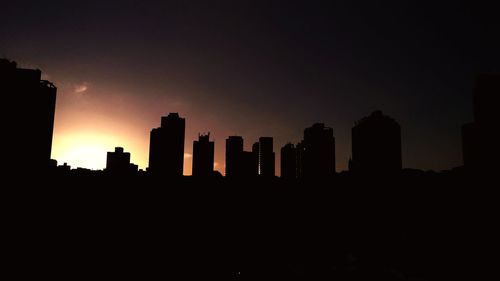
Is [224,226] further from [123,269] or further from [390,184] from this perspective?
[390,184]

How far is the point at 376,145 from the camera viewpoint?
422 feet

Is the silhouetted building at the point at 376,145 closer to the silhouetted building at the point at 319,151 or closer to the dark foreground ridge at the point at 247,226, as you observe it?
the silhouetted building at the point at 319,151

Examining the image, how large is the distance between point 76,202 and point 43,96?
74.8 ft

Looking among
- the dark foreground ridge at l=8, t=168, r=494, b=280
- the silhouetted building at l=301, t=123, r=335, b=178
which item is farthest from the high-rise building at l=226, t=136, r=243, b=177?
the dark foreground ridge at l=8, t=168, r=494, b=280

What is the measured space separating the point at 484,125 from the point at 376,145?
125 feet

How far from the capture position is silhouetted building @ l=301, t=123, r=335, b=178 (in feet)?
418

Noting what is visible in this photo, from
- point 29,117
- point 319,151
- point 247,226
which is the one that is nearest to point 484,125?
point 319,151

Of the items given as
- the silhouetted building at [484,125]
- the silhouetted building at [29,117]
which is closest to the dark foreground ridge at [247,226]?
the silhouetted building at [29,117]

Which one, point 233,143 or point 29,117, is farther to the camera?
point 233,143

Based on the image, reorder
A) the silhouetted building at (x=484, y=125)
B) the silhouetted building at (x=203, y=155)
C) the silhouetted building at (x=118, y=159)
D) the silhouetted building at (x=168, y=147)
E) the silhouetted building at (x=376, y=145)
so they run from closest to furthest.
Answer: the silhouetted building at (x=484, y=125)
the silhouetted building at (x=168, y=147)
the silhouetted building at (x=118, y=159)
the silhouetted building at (x=203, y=155)
the silhouetted building at (x=376, y=145)

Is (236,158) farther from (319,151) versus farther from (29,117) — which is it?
(29,117)

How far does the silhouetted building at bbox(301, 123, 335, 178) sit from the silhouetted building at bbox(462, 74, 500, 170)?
43.1 meters

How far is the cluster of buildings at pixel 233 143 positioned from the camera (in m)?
62.8

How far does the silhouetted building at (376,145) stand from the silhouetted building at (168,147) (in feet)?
204
